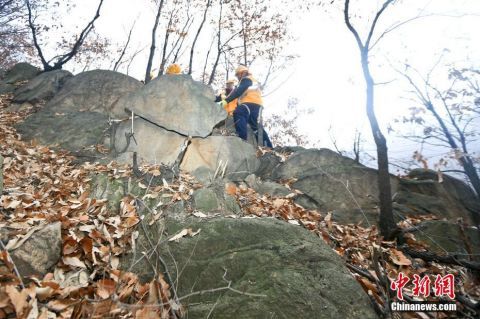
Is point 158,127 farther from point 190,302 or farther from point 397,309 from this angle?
point 397,309

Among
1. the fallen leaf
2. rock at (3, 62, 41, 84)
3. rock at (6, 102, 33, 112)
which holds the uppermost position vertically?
rock at (3, 62, 41, 84)

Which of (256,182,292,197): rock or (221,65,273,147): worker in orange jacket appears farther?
(221,65,273,147): worker in orange jacket

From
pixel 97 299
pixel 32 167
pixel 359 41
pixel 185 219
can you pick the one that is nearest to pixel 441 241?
pixel 359 41

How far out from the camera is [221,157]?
27.7 ft

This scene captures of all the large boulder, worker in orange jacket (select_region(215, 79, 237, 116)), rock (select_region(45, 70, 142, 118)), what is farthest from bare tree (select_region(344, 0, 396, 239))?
rock (select_region(45, 70, 142, 118))

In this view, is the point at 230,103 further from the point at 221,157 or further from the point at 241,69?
the point at 221,157

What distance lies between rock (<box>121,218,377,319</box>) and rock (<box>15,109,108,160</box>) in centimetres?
640

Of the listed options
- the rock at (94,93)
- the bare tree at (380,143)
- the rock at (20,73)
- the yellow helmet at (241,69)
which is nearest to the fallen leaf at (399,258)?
the bare tree at (380,143)

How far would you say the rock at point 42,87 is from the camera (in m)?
12.0

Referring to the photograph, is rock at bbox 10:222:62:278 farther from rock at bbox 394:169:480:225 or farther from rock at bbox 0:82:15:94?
rock at bbox 0:82:15:94

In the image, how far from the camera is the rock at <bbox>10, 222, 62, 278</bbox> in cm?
256

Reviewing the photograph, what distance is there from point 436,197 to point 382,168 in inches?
128

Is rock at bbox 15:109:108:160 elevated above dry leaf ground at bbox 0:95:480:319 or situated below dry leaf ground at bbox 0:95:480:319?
above

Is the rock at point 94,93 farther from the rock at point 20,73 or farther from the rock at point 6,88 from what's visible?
the rock at point 20,73
